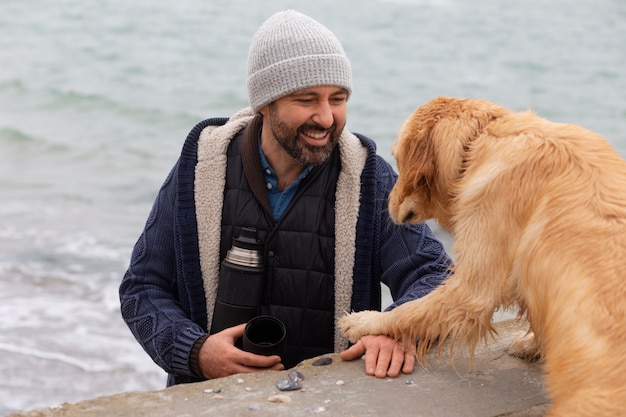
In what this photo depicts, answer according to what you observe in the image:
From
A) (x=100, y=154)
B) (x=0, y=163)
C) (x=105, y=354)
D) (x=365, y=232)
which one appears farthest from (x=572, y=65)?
(x=365, y=232)

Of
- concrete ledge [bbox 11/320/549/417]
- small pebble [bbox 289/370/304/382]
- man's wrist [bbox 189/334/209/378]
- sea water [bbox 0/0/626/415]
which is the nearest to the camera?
concrete ledge [bbox 11/320/549/417]

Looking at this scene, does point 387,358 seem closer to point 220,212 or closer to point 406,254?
point 406,254

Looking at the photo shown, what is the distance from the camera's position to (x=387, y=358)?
11.9 ft

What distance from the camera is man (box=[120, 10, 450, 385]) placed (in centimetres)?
417

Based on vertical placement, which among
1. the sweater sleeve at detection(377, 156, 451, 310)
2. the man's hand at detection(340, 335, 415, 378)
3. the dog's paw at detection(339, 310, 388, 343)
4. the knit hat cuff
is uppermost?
the knit hat cuff

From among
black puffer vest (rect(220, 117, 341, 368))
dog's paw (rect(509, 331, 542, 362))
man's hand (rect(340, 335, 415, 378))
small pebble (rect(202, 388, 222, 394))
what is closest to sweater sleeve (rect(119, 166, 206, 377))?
black puffer vest (rect(220, 117, 341, 368))

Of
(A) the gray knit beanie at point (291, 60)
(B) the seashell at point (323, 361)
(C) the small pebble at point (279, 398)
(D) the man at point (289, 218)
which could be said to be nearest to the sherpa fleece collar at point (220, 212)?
(D) the man at point (289, 218)

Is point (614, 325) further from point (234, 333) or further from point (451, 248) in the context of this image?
point (234, 333)

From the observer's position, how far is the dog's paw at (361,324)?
3.71m

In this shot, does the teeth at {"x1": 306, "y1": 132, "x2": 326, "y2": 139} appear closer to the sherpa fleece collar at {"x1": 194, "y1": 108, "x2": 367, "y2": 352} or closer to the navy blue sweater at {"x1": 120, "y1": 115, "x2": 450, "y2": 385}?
the sherpa fleece collar at {"x1": 194, "y1": 108, "x2": 367, "y2": 352}

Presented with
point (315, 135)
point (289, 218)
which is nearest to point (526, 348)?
point (289, 218)

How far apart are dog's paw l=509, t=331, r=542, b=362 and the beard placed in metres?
1.24

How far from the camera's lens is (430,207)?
365 centimetres

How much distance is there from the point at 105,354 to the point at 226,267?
4.70 m
